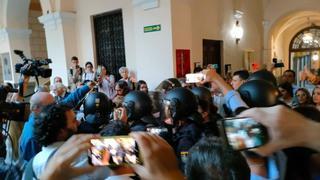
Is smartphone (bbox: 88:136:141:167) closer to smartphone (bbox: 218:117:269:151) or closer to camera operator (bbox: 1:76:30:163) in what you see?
smartphone (bbox: 218:117:269:151)

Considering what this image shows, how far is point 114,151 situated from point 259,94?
1.23 meters

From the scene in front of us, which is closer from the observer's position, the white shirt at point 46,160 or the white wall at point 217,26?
the white shirt at point 46,160

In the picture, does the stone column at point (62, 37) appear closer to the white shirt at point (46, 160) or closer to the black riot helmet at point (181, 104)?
the black riot helmet at point (181, 104)

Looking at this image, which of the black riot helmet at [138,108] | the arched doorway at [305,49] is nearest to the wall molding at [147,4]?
the black riot helmet at [138,108]

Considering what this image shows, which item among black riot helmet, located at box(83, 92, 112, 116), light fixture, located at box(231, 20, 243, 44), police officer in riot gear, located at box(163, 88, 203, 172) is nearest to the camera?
police officer in riot gear, located at box(163, 88, 203, 172)

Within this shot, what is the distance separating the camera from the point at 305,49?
1285 centimetres

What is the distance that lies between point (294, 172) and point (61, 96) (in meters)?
3.28

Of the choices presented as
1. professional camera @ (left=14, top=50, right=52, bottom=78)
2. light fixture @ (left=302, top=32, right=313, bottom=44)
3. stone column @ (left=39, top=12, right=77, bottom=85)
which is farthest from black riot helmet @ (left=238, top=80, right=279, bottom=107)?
light fixture @ (left=302, top=32, right=313, bottom=44)

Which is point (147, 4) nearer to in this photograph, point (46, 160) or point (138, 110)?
point (138, 110)

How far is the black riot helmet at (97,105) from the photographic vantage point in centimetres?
251

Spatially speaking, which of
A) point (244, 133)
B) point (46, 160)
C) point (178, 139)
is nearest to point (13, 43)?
point (178, 139)

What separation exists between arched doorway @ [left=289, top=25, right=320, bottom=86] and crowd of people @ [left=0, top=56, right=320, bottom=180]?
10.8 m

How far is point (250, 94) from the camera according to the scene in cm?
180

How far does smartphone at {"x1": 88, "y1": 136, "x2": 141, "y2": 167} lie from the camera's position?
74 centimetres
